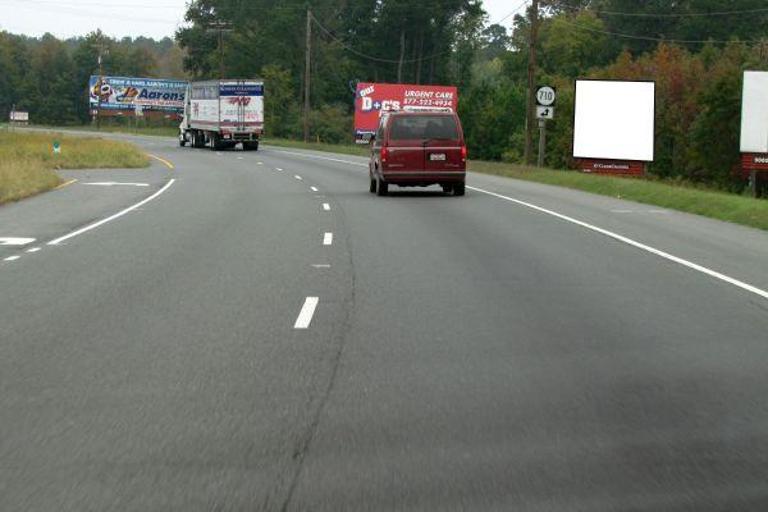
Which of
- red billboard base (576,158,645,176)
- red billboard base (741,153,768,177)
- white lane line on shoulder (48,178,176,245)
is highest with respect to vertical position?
red billboard base (741,153,768,177)

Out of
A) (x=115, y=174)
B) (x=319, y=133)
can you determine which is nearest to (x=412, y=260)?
(x=115, y=174)

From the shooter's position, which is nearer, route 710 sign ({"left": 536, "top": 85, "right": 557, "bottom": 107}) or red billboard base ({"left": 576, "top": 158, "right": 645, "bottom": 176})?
route 710 sign ({"left": 536, "top": 85, "right": 557, "bottom": 107})

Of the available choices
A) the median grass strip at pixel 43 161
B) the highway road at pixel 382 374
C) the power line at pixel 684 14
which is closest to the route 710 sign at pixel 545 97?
the median grass strip at pixel 43 161

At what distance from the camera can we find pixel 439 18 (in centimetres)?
12550

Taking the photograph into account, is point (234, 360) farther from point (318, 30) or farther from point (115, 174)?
point (318, 30)

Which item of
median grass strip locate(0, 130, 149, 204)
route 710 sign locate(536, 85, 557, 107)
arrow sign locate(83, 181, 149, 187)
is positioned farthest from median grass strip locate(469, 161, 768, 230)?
median grass strip locate(0, 130, 149, 204)

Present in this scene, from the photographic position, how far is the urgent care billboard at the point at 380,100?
8662 centimetres

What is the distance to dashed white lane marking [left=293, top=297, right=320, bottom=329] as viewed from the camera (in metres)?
10.9

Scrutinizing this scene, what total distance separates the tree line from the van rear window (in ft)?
125

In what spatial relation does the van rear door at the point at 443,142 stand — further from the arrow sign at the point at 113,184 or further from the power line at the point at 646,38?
the power line at the point at 646,38

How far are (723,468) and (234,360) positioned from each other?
Result: 4012 mm

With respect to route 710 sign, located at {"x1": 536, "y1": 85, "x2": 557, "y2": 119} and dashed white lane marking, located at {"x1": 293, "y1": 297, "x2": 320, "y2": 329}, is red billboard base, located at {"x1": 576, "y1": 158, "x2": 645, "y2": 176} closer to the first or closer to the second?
route 710 sign, located at {"x1": 536, "y1": 85, "x2": 557, "y2": 119}

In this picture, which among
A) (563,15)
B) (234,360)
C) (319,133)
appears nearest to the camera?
(234,360)

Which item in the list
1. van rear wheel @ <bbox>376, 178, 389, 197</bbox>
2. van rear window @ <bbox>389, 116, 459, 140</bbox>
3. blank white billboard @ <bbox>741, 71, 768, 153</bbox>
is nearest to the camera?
van rear window @ <bbox>389, 116, 459, 140</bbox>
